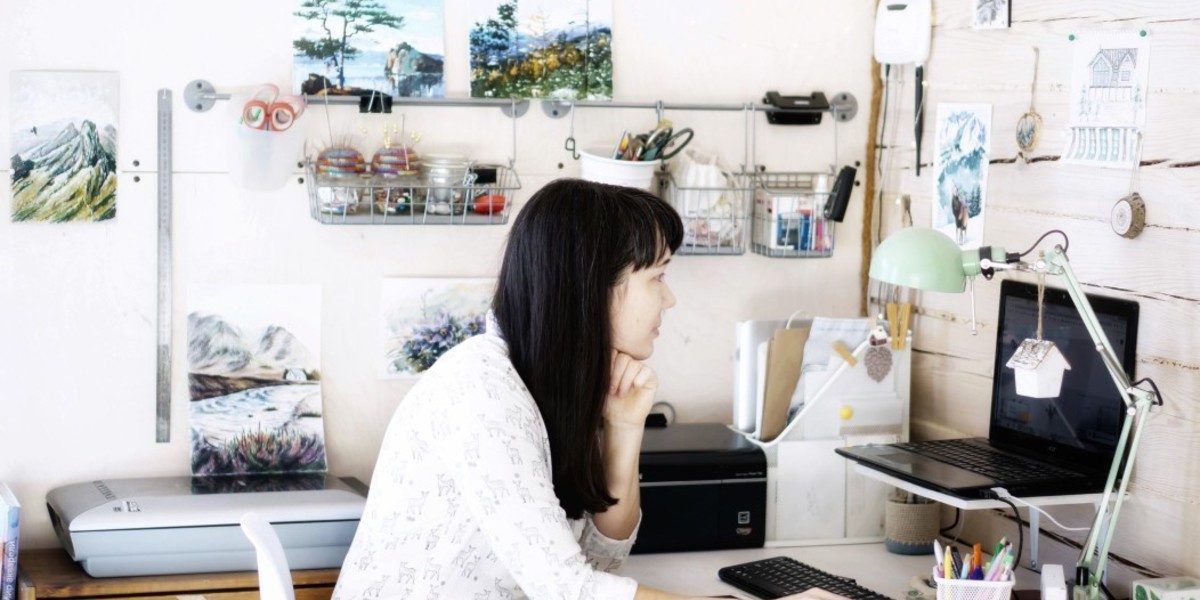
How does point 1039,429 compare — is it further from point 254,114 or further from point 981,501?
point 254,114

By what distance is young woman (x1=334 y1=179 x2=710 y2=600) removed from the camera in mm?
1768

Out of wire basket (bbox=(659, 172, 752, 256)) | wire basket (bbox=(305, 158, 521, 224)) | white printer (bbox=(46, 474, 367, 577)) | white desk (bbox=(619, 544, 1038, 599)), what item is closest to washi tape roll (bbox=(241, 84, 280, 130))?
wire basket (bbox=(305, 158, 521, 224))

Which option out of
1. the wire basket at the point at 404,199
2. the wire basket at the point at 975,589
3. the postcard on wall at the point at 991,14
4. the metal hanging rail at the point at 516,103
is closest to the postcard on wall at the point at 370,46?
the metal hanging rail at the point at 516,103

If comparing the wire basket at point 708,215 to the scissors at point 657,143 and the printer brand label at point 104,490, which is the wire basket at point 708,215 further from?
the printer brand label at point 104,490

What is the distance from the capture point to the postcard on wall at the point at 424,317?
8.41 ft

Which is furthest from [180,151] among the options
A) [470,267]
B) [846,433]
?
[846,433]

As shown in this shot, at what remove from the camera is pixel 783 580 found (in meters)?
2.19

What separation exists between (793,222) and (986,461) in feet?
2.11

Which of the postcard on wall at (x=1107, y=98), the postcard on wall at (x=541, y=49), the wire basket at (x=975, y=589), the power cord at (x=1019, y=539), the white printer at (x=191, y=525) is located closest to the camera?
the wire basket at (x=975, y=589)

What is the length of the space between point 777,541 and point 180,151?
4.33ft

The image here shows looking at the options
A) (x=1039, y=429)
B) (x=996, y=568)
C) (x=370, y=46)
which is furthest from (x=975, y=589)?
(x=370, y=46)

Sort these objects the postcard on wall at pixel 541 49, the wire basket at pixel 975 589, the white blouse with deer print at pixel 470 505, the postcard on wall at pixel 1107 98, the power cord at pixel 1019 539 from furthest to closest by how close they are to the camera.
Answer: the postcard on wall at pixel 541 49 < the power cord at pixel 1019 539 < the postcard on wall at pixel 1107 98 < the wire basket at pixel 975 589 < the white blouse with deer print at pixel 470 505

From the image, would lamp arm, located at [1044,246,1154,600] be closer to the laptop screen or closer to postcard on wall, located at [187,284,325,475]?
the laptop screen

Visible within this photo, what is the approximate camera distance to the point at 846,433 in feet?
8.34
